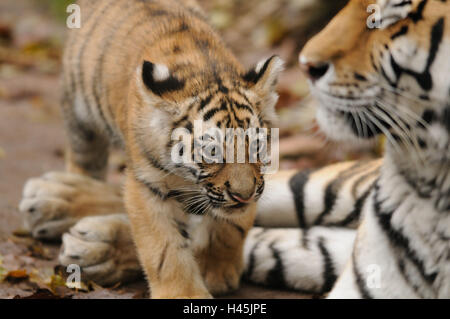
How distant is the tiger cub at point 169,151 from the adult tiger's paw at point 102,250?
0.01 meters

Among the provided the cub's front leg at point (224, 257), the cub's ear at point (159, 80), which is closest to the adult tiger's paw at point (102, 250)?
the cub's front leg at point (224, 257)

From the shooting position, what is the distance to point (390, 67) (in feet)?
5.61

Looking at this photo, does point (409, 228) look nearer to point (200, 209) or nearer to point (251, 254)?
point (200, 209)

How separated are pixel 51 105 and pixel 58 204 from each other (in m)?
3.20

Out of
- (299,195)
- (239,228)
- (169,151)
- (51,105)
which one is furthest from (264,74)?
(51,105)

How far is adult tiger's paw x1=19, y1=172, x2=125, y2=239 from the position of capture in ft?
9.14

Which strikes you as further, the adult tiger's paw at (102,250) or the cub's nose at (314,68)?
the adult tiger's paw at (102,250)

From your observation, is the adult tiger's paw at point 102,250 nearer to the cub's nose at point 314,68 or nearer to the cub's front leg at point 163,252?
the cub's front leg at point 163,252

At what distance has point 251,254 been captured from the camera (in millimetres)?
2793

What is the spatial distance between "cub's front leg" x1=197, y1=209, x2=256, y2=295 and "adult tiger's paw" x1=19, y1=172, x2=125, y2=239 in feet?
2.18

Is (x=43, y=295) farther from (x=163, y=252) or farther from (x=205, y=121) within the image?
(x=205, y=121)

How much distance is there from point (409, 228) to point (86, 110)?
6.28 feet

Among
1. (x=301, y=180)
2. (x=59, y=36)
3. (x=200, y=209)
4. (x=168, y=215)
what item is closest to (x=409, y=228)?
(x=200, y=209)

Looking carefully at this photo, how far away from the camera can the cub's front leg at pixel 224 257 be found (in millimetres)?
2486
